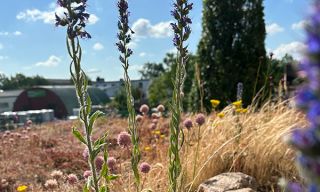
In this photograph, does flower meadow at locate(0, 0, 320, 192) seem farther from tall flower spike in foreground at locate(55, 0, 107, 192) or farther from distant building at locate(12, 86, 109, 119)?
distant building at locate(12, 86, 109, 119)

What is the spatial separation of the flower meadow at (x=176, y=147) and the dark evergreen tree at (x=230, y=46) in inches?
75.1

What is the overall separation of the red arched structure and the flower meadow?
35.5 metres

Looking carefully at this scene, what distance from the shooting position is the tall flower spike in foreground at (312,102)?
27.6 inches

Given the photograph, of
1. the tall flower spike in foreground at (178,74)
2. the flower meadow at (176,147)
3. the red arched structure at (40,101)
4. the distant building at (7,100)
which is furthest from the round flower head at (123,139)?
the distant building at (7,100)

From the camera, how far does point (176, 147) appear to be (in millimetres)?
3053

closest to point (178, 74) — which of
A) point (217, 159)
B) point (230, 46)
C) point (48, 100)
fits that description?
point (217, 159)

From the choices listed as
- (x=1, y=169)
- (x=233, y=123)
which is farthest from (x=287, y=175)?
(x=1, y=169)

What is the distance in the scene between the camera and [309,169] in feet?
2.44

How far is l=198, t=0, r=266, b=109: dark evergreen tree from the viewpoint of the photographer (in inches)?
400

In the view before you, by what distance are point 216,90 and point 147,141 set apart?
304 cm

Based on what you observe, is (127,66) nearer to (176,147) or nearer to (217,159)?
(176,147)

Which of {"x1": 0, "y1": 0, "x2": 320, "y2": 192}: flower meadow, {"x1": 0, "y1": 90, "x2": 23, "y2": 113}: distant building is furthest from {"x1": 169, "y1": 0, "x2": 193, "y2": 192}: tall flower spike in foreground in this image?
{"x1": 0, "y1": 90, "x2": 23, "y2": 113}: distant building

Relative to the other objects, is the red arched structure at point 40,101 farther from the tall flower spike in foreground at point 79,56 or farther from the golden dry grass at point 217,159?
the tall flower spike in foreground at point 79,56

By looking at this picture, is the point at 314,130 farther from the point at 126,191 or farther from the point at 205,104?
the point at 205,104
